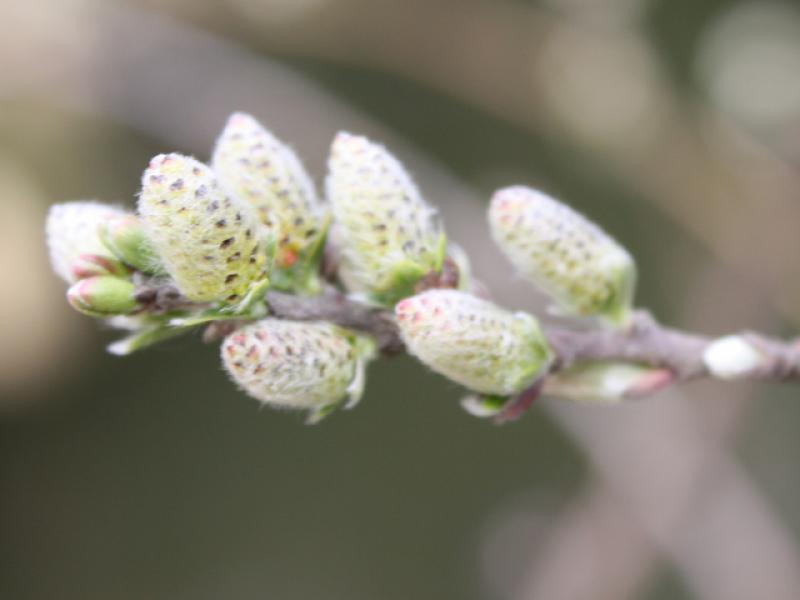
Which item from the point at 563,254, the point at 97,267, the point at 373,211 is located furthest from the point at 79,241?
the point at 563,254

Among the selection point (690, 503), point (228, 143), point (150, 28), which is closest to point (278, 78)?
point (150, 28)

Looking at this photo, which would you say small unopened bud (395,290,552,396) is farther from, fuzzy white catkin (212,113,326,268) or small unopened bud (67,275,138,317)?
small unopened bud (67,275,138,317)

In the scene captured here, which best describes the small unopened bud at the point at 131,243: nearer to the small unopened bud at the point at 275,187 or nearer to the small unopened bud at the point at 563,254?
the small unopened bud at the point at 275,187

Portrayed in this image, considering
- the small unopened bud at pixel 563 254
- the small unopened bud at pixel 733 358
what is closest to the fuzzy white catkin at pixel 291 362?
the small unopened bud at pixel 563 254

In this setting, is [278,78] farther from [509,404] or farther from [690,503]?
[509,404]

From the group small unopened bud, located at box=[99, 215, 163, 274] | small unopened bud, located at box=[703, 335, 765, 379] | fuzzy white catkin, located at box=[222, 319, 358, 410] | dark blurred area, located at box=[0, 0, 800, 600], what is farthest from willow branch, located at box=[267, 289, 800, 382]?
dark blurred area, located at box=[0, 0, 800, 600]

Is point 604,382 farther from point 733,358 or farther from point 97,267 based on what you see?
point 97,267
